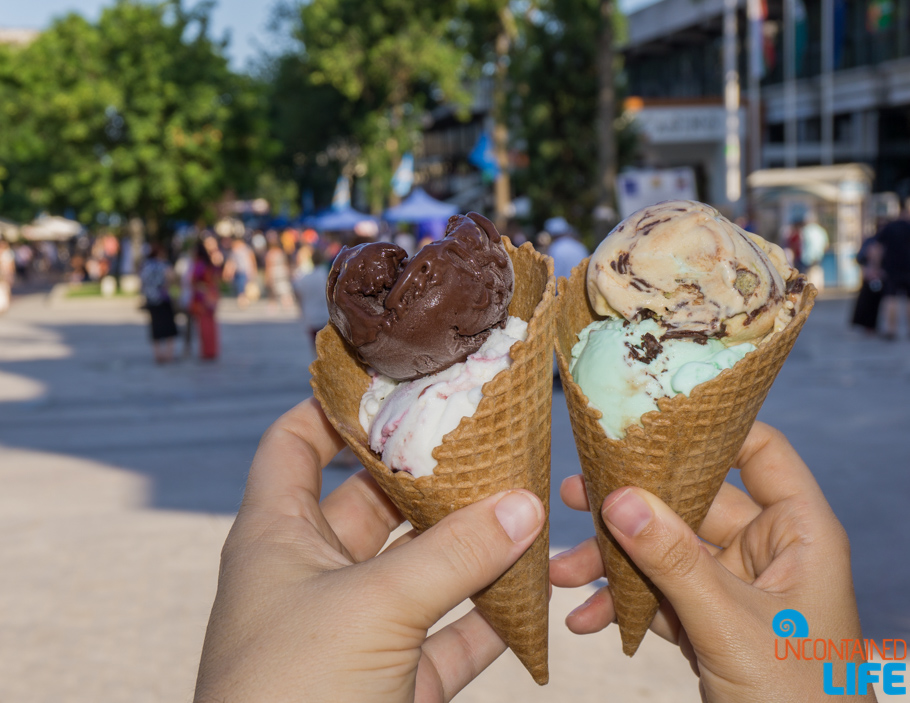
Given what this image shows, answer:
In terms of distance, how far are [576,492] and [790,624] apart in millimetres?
893

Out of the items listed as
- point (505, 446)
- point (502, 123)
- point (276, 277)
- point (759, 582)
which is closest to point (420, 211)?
point (502, 123)

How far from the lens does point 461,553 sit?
186 cm

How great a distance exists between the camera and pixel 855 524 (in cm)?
530

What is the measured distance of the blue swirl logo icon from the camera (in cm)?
193

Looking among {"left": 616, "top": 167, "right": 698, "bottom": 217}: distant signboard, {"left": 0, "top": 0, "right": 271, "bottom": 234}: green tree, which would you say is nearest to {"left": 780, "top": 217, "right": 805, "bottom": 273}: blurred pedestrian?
{"left": 616, "top": 167, "right": 698, "bottom": 217}: distant signboard

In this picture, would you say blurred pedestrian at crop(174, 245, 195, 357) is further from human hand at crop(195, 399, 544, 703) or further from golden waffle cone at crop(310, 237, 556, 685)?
human hand at crop(195, 399, 544, 703)

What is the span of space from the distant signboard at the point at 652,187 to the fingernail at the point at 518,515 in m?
14.6

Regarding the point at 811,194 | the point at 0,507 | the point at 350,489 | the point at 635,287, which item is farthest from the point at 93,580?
the point at 811,194

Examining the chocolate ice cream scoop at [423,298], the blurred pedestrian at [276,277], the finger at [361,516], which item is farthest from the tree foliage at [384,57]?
the chocolate ice cream scoop at [423,298]

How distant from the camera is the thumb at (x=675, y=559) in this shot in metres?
1.93

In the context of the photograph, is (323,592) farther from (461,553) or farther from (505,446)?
(505,446)

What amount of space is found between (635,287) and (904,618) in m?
3.03

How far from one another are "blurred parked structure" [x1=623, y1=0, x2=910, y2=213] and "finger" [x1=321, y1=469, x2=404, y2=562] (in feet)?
82.7

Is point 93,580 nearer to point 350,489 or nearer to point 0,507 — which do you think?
point 0,507
